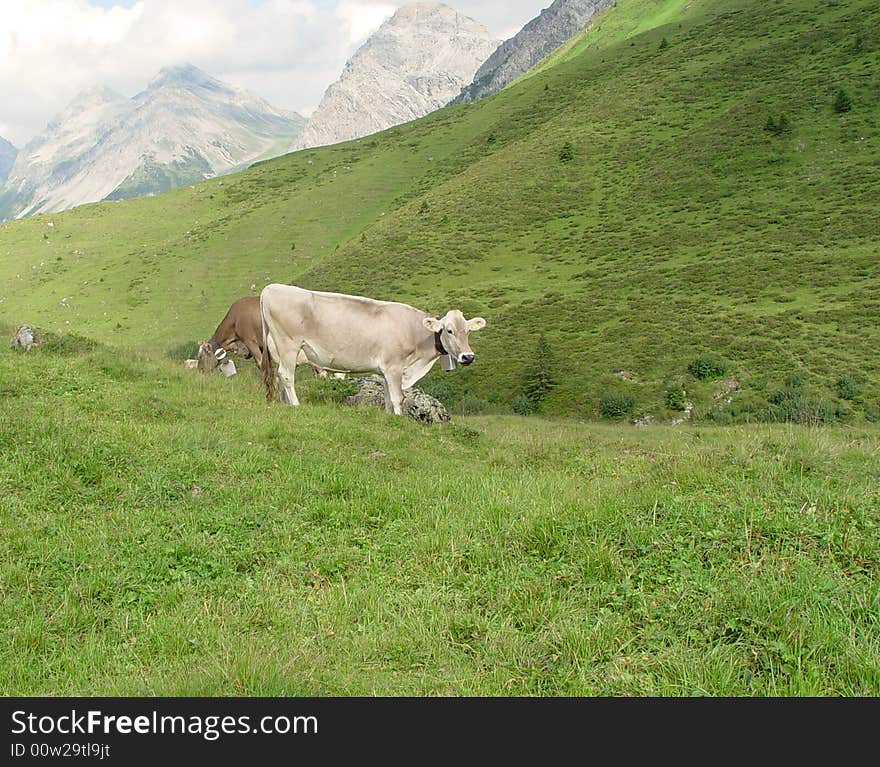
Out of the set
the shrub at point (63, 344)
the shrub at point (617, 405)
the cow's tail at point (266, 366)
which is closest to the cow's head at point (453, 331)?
the cow's tail at point (266, 366)

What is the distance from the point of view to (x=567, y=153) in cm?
6312

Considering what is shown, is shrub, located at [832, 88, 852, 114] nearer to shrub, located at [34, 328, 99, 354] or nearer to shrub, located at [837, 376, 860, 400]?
shrub, located at [837, 376, 860, 400]

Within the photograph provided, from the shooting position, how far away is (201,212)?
3169 inches

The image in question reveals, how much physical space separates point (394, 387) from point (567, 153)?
2182 inches

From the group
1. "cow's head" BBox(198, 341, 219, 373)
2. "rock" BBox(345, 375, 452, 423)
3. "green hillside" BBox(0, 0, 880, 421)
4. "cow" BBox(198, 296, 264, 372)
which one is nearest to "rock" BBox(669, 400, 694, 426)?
"green hillside" BBox(0, 0, 880, 421)

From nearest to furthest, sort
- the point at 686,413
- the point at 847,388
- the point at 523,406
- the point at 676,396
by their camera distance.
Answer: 1. the point at 847,388
2. the point at 686,413
3. the point at 676,396
4. the point at 523,406

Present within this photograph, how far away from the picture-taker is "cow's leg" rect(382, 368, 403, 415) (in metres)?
14.2

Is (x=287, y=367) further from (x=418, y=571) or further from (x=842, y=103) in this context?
(x=842, y=103)

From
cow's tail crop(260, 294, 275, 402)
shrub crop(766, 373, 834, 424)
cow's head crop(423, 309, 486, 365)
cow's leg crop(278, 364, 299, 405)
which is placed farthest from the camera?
shrub crop(766, 373, 834, 424)

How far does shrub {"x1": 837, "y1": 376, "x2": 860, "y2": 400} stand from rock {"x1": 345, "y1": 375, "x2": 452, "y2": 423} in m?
19.5

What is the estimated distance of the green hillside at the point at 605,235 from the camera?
1233 inches

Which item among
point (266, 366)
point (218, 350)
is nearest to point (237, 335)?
point (218, 350)

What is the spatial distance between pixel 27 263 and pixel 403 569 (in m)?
76.1

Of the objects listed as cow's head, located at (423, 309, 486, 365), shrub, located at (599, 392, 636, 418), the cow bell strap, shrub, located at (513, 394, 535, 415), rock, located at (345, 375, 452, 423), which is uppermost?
shrub, located at (513, 394, 535, 415)
